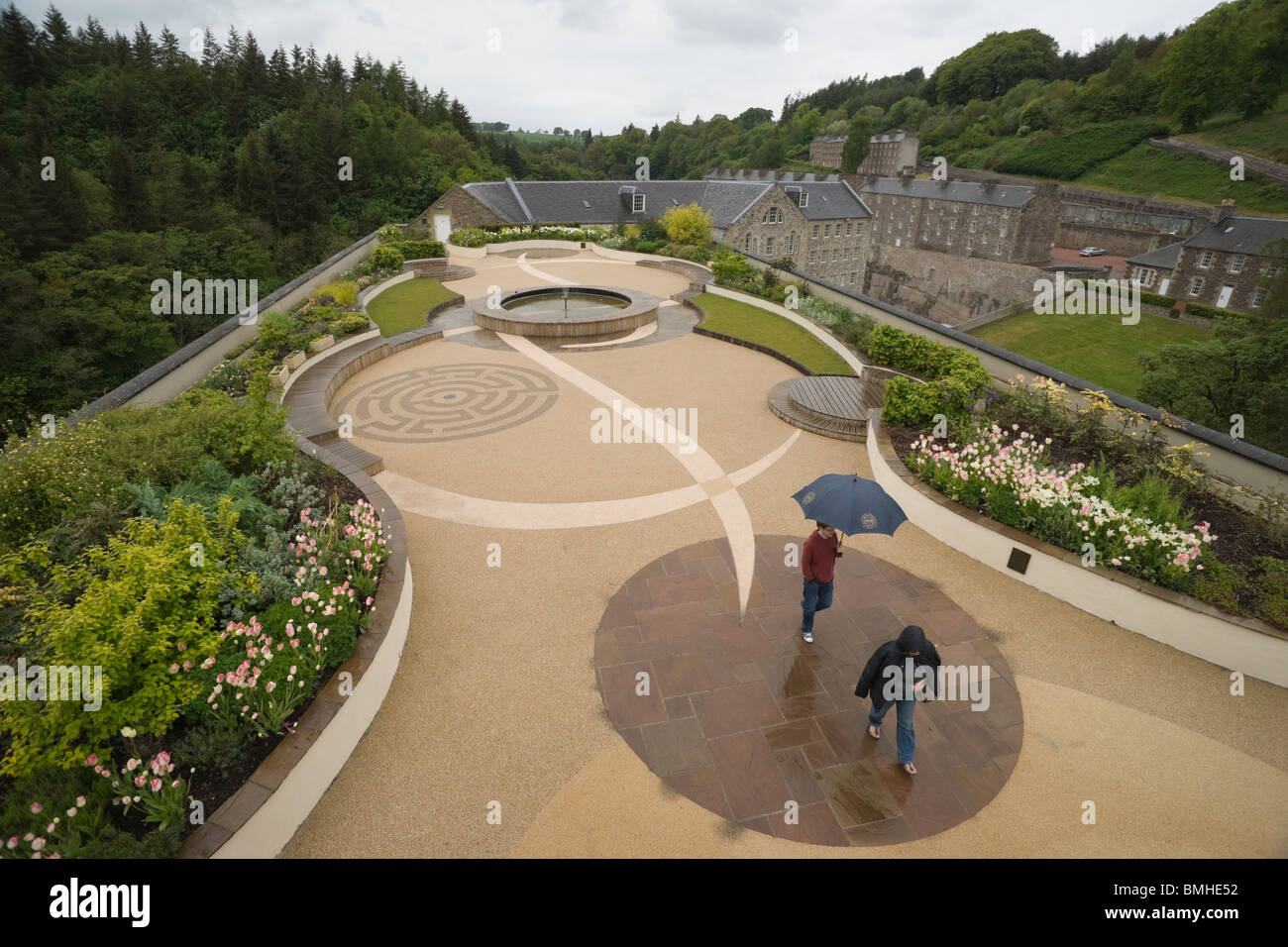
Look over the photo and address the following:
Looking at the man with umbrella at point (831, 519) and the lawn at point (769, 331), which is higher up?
the lawn at point (769, 331)

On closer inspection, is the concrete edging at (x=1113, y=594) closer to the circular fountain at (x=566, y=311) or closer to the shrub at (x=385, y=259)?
the circular fountain at (x=566, y=311)

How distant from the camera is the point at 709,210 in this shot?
51.7 metres

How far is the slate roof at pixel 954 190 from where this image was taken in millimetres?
57781

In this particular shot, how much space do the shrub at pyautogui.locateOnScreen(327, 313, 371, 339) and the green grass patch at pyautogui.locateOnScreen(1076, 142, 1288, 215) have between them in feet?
261

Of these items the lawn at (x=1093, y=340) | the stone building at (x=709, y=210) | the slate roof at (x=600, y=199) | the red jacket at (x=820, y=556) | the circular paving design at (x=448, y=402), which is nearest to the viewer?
the red jacket at (x=820, y=556)

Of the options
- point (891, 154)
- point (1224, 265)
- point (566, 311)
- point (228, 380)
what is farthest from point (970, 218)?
point (228, 380)

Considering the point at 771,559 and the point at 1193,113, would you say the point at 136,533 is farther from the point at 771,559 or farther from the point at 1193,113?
the point at 1193,113

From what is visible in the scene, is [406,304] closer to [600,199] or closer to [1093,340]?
[600,199]

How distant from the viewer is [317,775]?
5.49 metres

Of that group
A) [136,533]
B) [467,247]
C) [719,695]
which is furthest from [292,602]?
[467,247]

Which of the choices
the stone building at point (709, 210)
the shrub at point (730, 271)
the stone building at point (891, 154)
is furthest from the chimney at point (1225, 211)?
the shrub at point (730, 271)

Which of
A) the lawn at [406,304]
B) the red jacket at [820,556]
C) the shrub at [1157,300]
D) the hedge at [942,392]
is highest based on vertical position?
the shrub at [1157,300]

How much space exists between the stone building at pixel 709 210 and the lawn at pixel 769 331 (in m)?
20.9
